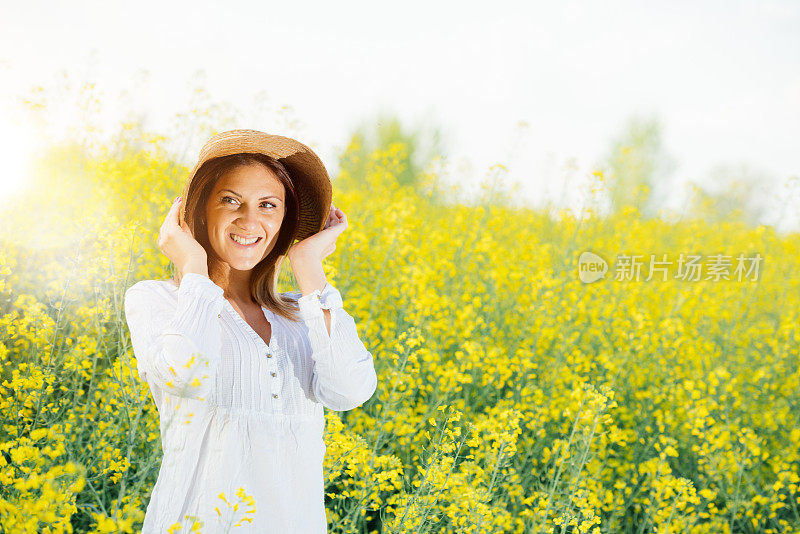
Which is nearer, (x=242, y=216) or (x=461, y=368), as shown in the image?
(x=242, y=216)

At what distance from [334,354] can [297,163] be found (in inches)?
16.8

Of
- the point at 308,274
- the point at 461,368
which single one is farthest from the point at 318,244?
the point at 461,368

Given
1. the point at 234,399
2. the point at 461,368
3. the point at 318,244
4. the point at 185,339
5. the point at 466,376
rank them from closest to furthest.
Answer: the point at 185,339 → the point at 234,399 → the point at 318,244 → the point at 466,376 → the point at 461,368

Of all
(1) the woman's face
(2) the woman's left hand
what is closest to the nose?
(1) the woman's face

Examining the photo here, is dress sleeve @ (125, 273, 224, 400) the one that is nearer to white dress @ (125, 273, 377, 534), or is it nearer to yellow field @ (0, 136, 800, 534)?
white dress @ (125, 273, 377, 534)

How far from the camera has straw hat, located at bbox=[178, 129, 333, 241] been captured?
143cm

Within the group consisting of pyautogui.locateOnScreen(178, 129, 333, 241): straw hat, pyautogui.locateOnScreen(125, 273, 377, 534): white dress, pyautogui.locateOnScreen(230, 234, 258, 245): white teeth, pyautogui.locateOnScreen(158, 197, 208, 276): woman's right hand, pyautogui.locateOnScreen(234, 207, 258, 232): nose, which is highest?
pyautogui.locateOnScreen(178, 129, 333, 241): straw hat

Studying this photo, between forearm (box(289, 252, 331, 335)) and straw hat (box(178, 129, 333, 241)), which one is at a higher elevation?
straw hat (box(178, 129, 333, 241))

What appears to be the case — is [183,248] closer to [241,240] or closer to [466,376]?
→ [241,240]

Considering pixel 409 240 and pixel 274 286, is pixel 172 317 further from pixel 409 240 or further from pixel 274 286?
pixel 409 240

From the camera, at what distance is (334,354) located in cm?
140

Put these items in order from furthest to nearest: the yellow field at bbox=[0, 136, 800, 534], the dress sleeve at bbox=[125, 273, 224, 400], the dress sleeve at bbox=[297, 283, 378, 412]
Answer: the yellow field at bbox=[0, 136, 800, 534] < the dress sleeve at bbox=[297, 283, 378, 412] < the dress sleeve at bbox=[125, 273, 224, 400]

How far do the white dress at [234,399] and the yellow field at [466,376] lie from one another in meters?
1.03

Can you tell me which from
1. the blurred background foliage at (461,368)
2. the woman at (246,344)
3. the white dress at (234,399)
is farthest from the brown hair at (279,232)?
the blurred background foliage at (461,368)
